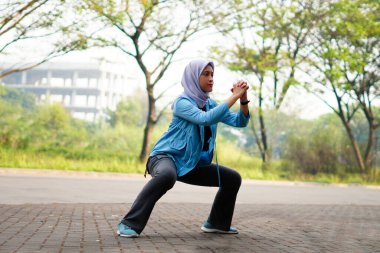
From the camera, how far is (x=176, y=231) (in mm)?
5883

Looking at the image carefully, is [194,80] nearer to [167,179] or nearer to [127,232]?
[167,179]

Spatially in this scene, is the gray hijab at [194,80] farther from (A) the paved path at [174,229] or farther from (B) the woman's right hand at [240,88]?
(A) the paved path at [174,229]

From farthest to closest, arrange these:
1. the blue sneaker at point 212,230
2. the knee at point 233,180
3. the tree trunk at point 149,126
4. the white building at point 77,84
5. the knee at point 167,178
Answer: the white building at point 77,84
the tree trunk at point 149,126
the blue sneaker at point 212,230
the knee at point 233,180
the knee at point 167,178

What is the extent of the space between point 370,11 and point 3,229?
22252 mm

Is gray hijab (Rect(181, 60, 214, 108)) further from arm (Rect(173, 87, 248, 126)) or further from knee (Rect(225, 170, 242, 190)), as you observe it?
knee (Rect(225, 170, 242, 190))

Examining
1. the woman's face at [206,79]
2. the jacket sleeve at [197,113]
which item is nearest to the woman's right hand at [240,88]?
the jacket sleeve at [197,113]

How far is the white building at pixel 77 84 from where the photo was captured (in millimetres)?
125250

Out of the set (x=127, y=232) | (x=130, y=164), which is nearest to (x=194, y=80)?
(x=127, y=232)

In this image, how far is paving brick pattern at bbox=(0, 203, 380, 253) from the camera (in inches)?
188

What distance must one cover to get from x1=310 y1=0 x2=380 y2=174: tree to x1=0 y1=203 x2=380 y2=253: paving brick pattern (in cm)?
1624

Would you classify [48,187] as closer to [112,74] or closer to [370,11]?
[370,11]

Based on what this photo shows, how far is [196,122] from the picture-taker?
4.97 m

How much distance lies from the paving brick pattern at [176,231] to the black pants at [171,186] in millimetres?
158

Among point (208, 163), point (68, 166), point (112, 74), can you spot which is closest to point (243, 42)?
point (68, 166)
